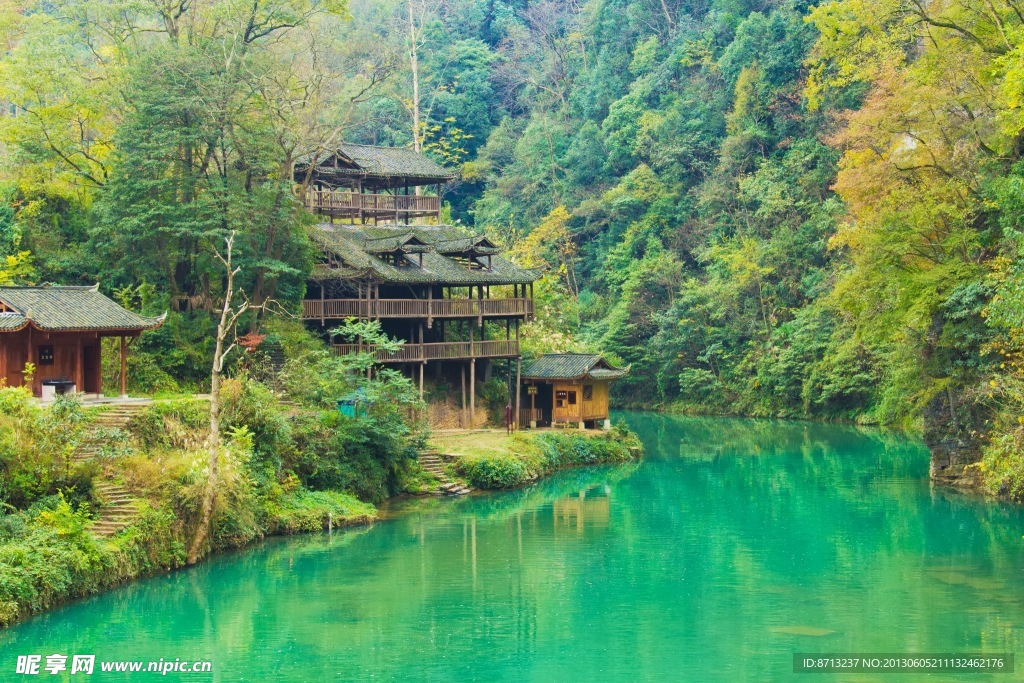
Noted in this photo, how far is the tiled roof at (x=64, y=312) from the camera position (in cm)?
2319

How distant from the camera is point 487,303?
119ft

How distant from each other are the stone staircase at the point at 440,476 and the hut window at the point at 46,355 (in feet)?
30.8

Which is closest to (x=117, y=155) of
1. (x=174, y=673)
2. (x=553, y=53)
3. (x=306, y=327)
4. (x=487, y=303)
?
(x=306, y=327)

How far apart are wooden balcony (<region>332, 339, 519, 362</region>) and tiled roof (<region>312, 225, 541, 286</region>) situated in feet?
6.13

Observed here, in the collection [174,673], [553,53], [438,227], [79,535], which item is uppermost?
[553,53]

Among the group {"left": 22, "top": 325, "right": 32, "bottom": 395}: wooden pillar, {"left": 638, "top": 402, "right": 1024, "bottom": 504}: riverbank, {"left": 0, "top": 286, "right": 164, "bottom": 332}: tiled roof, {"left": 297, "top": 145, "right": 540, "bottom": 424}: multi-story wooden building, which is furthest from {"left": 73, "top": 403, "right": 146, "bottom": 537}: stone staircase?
{"left": 638, "top": 402, "right": 1024, "bottom": 504}: riverbank

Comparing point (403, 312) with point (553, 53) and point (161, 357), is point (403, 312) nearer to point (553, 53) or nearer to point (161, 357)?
point (161, 357)

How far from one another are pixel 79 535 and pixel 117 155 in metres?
16.0

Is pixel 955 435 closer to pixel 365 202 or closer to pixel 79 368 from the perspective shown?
pixel 79 368

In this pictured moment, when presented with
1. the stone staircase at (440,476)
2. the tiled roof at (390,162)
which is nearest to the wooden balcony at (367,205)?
the tiled roof at (390,162)

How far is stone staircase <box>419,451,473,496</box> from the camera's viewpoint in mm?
29297

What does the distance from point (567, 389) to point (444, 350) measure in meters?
4.55

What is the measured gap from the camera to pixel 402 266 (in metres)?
35.4

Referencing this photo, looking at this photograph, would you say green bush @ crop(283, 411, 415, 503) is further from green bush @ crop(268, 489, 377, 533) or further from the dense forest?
the dense forest
